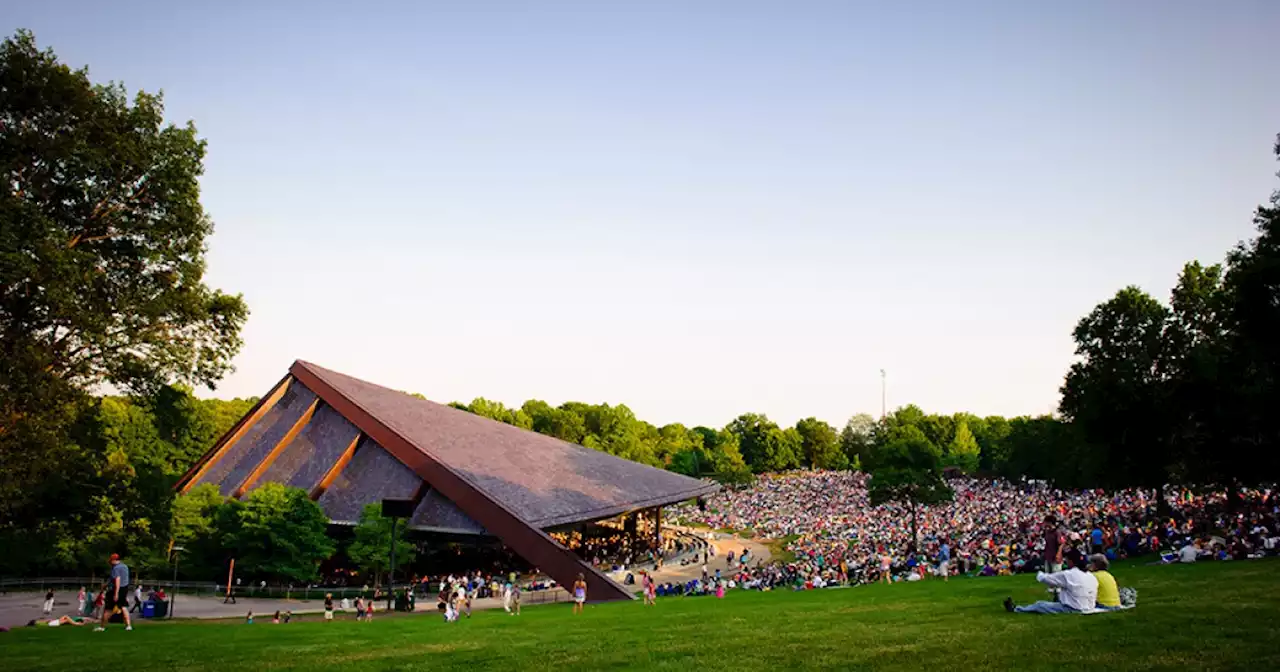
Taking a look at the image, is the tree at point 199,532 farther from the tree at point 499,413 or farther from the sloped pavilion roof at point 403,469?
the tree at point 499,413

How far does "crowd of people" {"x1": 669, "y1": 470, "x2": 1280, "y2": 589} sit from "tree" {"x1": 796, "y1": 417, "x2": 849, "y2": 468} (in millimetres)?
75739

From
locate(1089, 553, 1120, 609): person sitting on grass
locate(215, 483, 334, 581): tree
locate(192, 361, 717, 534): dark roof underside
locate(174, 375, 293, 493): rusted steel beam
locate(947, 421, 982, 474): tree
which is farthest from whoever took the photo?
locate(947, 421, 982, 474): tree

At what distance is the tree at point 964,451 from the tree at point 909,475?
82.8 meters

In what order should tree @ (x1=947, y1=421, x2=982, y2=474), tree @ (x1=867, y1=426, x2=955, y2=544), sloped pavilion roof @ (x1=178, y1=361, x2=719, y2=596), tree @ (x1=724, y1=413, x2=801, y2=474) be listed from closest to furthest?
sloped pavilion roof @ (x1=178, y1=361, x2=719, y2=596) → tree @ (x1=867, y1=426, x2=955, y2=544) → tree @ (x1=947, y1=421, x2=982, y2=474) → tree @ (x1=724, y1=413, x2=801, y2=474)

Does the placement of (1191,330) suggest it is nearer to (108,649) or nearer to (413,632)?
(413,632)

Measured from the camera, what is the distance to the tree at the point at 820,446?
14312 cm

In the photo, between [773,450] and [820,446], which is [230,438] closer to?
[773,450]

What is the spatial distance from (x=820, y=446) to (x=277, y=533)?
125 metres

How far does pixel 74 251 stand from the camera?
21078 millimetres

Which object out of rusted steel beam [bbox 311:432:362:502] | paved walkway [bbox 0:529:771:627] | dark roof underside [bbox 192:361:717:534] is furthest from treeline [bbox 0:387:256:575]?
rusted steel beam [bbox 311:432:362:502]

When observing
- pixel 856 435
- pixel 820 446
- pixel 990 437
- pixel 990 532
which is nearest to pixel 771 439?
pixel 820 446

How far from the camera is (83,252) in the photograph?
21312 mm

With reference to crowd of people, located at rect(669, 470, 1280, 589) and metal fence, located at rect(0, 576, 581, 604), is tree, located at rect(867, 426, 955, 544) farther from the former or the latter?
metal fence, located at rect(0, 576, 581, 604)

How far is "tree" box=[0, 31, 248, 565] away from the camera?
21016mm
